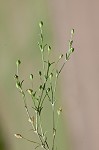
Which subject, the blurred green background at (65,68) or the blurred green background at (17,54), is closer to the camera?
the blurred green background at (65,68)

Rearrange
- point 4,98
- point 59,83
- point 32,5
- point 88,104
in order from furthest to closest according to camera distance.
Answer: point 4,98
point 32,5
point 59,83
point 88,104

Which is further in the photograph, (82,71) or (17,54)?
(17,54)

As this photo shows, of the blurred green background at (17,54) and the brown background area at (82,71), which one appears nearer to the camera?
the brown background area at (82,71)

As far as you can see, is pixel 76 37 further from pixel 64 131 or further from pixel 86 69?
pixel 64 131

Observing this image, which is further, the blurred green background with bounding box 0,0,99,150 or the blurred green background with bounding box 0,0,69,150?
the blurred green background with bounding box 0,0,69,150

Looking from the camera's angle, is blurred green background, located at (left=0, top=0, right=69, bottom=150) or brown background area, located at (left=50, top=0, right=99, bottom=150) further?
blurred green background, located at (left=0, top=0, right=69, bottom=150)

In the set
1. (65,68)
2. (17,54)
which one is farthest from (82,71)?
(17,54)

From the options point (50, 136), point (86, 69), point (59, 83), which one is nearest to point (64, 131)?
point (50, 136)

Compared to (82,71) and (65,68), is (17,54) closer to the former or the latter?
(65,68)
